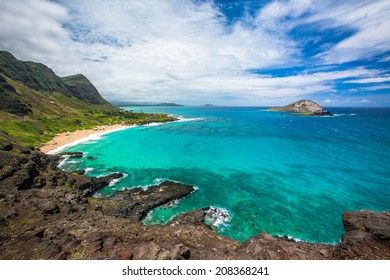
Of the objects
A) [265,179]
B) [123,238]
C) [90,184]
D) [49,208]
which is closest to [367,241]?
[123,238]

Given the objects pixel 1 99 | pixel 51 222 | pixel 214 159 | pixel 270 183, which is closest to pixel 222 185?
pixel 270 183

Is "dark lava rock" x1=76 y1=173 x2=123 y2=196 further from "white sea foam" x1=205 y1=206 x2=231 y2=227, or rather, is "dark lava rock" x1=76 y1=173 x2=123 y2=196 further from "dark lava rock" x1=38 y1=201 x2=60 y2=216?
"white sea foam" x1=205 y1=206 x2=231 y2=227

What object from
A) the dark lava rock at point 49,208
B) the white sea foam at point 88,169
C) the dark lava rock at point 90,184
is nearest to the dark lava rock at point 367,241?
the dark lava rock at point 49,208

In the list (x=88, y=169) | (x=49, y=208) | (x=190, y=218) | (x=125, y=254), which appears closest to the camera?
(x=125, y=254)

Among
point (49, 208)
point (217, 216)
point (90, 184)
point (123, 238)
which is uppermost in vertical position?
point (123, 238)

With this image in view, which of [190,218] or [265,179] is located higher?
[265,179]

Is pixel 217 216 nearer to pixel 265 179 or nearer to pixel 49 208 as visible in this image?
pixel 265 179

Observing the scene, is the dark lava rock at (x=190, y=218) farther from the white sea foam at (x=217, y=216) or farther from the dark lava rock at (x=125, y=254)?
the dark lava rock at (x=125, y=254)
